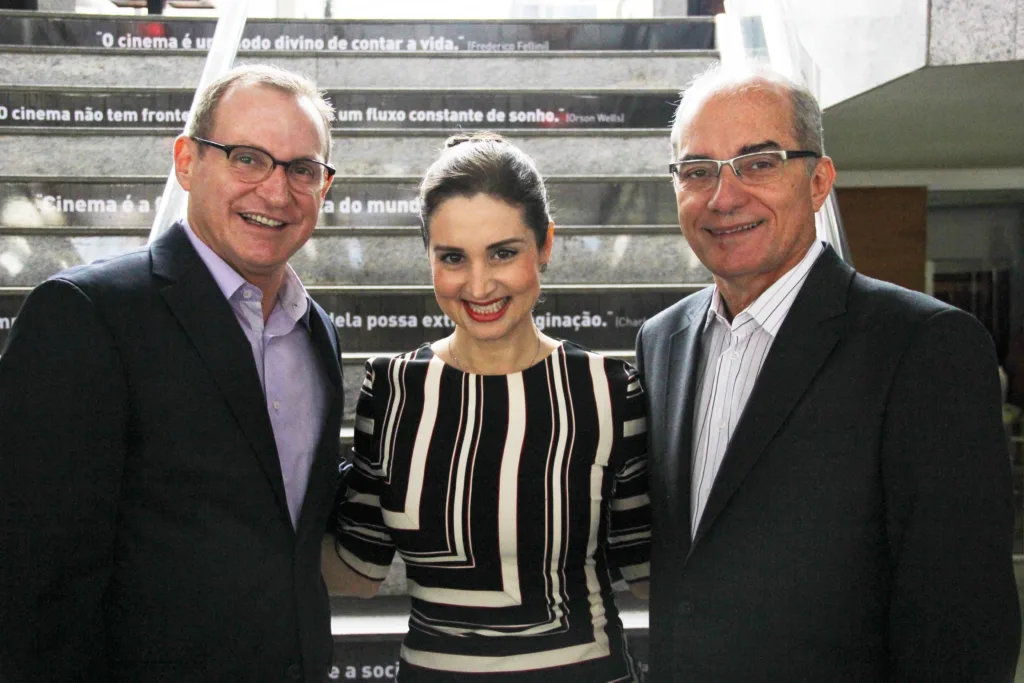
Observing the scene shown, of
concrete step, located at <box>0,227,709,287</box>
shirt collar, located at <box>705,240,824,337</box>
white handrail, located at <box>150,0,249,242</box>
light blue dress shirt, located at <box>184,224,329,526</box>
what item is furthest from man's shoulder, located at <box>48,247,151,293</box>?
concrete step, located at <box>0,227,709,287</box>

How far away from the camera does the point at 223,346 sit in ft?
4.80

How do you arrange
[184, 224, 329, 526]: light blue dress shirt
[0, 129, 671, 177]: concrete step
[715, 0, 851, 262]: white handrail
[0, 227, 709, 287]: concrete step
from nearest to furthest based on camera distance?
[184, 224, 329, 526]: light blue dress shirt → [715, 0, 851, 262]: white handrail → [0, 227, 709, 287]: concrete step → [0, 129, 671, 177]: concrete step

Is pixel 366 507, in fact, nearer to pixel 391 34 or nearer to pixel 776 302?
pixel 776 302

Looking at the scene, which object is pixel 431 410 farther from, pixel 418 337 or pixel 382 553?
pixel 418 337

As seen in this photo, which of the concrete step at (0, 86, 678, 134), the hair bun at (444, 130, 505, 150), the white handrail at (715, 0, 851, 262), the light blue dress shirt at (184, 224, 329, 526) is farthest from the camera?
the concrete step at (0, 86, 678, 134)

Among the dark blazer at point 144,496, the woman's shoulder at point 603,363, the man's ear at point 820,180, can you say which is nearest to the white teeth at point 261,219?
the dark blazer at point 144,496

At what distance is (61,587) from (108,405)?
27 centimetres

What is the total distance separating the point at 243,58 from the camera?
4770 millimetres

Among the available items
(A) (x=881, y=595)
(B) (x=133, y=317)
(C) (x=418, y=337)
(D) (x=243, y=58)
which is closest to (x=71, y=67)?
(D) (x=243, y=58)

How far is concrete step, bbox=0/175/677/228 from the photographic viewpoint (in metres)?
4.05

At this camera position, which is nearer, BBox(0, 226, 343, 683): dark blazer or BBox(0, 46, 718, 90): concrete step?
BBox(0, 226, 343, 683): dark blazer

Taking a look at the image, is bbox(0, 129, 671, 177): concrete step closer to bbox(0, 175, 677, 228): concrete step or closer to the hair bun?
bbox(0, 175, 677, 228): concrete step

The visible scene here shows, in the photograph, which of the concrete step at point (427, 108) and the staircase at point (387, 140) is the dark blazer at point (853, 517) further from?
the concrete step at point (427, 108)

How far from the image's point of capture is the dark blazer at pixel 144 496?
1.28 m
